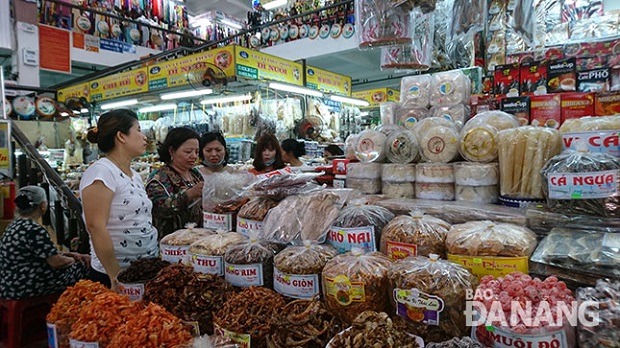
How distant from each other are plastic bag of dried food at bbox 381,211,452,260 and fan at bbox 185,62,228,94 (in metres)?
5.18

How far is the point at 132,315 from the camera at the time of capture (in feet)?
4.15

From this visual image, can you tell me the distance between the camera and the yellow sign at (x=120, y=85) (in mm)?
7566

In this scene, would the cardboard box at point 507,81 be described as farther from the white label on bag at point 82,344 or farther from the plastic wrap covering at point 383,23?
the white label on bag at point 82,344

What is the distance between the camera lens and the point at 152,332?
45.1 inches

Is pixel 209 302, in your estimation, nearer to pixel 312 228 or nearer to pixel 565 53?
pixel 312 228

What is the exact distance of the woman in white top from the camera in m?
2.01

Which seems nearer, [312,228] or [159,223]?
[312,228]

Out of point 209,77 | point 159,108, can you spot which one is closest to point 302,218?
point 209,77

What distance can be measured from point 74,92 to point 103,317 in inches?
380

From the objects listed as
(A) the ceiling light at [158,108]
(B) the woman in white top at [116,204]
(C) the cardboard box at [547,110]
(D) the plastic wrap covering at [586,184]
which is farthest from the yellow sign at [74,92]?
(D) the plastic wrap covering at [586,184]

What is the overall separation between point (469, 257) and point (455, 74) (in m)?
1.37

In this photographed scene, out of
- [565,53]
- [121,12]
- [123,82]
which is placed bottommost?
[565,53]

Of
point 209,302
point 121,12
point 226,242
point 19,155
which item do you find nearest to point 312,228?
point 226,242

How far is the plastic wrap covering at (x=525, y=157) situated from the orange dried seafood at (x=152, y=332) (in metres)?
1.28
